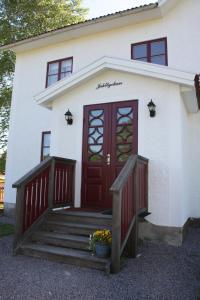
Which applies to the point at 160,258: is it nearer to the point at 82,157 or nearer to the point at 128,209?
the point at 128,209

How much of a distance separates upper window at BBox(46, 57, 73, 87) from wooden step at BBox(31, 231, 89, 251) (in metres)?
6.54

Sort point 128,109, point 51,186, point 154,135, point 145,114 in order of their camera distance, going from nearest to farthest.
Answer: point 51,186
point 154,135
point 145,114
point 128,109

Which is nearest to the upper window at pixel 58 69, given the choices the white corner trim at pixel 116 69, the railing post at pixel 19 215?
the white corner trim at pixel 116 69

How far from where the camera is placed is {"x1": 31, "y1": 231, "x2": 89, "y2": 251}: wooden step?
4993 mm

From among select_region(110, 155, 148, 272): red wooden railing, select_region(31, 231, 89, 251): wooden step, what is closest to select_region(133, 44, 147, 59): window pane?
select_region(110, 155, 148, 272): red wooden railing

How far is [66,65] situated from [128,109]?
4.68 metres

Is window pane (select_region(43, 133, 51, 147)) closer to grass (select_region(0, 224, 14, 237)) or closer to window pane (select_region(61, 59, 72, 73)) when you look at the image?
window pane (select_region(61, 59, 72, 73))

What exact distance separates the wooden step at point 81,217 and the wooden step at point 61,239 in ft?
1.38

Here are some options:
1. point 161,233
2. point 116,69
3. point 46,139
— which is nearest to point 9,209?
point 46,139

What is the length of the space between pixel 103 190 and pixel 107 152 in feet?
3.10

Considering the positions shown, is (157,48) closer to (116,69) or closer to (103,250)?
(116,69)

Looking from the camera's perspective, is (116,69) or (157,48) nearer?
(116,69)

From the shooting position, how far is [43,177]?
5941 mm

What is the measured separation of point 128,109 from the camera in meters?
6.68
